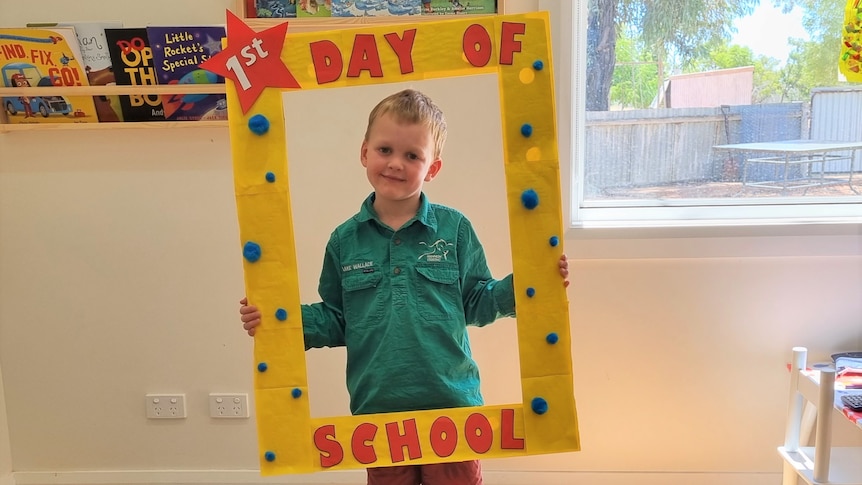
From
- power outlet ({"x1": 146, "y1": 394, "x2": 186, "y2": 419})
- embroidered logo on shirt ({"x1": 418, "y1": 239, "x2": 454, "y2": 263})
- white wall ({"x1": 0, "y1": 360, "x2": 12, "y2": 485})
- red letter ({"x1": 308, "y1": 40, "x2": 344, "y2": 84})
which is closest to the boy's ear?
embroidered logo on shirt ({"x1": 418, "y1": 239, "x2": 454, "y2": 263})

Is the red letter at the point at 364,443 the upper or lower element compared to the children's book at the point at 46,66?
lower

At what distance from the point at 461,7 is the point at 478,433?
1.11 metres

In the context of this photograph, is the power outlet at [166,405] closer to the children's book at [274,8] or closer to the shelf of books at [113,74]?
the shelf of books at [113,74]

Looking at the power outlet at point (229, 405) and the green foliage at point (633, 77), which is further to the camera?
the power outlet at point (229, 405)

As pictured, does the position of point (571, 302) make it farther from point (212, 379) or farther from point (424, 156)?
point (212, 379)

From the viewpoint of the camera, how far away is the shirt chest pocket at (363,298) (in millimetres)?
1132

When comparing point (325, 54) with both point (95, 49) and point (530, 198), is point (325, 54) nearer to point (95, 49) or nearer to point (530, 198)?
point (530, 198)

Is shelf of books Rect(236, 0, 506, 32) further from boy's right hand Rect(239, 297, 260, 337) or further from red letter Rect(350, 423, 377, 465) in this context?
red letter Rect(350, 423, 377, 465)

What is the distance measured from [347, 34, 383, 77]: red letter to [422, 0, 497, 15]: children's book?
695 millimetres

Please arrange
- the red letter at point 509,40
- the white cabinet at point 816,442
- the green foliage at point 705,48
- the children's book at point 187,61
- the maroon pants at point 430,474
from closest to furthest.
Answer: the red letter at point 509,40 → the maroon pants at point 430,474 → the white cabinet at point 816,442 → the children's book at point 187,61 → the green foliage at point 705,48

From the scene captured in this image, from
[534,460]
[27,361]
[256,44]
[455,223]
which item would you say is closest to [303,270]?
[455,223]

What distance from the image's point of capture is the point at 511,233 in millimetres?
1129

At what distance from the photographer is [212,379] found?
6.50 ft

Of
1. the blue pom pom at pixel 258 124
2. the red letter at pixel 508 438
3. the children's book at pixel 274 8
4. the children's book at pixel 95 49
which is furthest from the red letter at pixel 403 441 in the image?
the children's book at pixel 95 49
